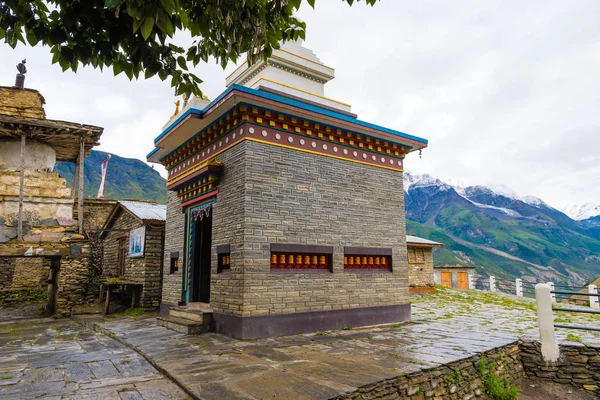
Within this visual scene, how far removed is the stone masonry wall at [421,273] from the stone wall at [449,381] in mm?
12699

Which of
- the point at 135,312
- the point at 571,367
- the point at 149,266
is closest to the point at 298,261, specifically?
the point at 571,367

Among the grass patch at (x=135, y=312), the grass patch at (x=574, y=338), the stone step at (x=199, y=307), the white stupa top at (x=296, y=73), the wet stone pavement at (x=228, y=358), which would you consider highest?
the white stupa top at (x=296, y=73)

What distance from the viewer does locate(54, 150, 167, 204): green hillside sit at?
88000mm

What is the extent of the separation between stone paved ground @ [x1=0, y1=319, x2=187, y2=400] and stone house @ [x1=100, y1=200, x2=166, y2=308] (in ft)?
15.8

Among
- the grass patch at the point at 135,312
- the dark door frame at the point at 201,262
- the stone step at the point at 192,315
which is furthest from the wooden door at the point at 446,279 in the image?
the stone step at the point at 192,315

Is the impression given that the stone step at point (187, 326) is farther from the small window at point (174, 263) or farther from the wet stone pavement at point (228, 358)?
the small window at point (174, 263)

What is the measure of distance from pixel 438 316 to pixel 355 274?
10.9ft

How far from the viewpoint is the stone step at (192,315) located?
25.9 ft

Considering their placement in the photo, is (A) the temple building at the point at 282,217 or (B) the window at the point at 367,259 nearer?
(A) the temple building at the point at 282,217

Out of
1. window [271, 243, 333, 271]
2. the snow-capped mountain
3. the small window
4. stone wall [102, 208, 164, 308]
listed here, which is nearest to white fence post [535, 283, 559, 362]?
window [271, 243, 333, 271]

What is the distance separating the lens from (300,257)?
804 centimetres

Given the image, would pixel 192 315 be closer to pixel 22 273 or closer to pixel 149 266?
pixel 149 266

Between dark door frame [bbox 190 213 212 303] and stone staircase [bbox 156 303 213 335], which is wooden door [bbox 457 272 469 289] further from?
stone staircase [bbox 156 303 213 335]

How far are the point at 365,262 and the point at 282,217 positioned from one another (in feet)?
8.69
